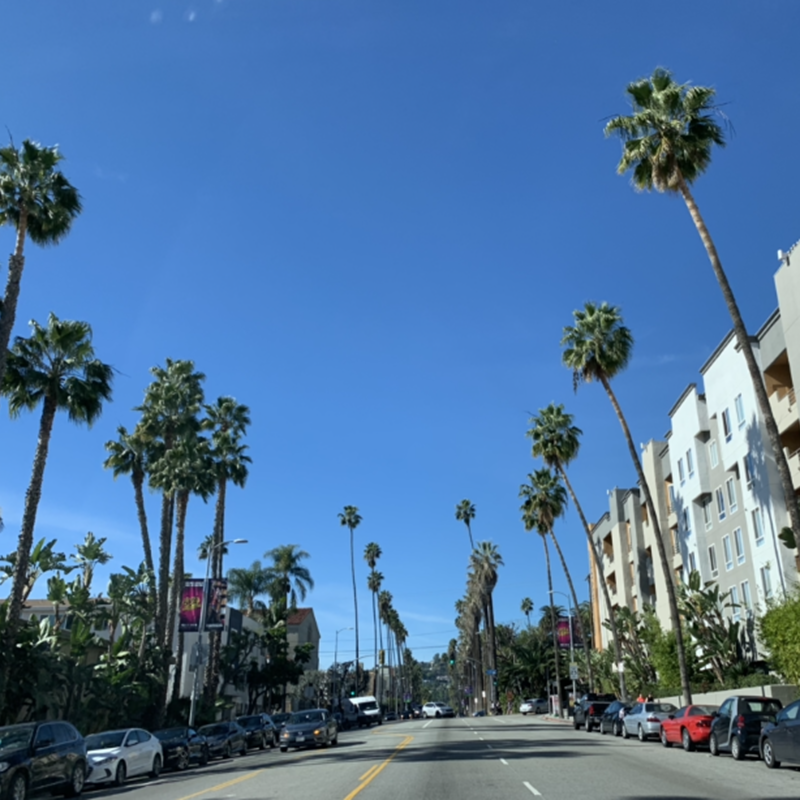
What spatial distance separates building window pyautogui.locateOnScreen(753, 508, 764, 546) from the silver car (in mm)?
9693

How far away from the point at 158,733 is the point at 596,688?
41323mm

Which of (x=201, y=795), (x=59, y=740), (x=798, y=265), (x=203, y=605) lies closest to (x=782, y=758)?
(x=201, y=795)

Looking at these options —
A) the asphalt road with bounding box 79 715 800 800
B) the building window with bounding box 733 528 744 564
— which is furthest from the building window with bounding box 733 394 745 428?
the asphalt road with bounding box 79 715 800 800

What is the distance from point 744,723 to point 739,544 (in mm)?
20143

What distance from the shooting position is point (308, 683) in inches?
3915

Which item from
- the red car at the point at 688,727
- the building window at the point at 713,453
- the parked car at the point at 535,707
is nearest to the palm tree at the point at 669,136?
the red car at the point at 688,727

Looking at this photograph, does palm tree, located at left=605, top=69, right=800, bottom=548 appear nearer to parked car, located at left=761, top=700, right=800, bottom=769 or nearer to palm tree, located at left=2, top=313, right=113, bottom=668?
parked car, located at left=761, top=700, right=800, bottom=769

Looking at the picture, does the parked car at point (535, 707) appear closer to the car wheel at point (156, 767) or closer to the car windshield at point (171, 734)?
the car windshield at point (171, 734)

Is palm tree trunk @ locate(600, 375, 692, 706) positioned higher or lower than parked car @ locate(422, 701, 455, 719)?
higher

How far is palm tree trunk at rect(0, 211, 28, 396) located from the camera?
26.3 meters

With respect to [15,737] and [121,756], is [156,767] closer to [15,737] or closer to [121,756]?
[121,756]

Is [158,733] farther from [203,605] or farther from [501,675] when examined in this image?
[501,675]

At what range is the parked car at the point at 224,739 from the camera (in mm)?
31734

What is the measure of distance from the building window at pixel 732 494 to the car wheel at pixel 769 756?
21977 mm
